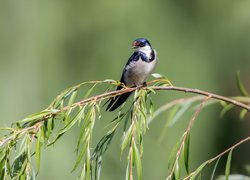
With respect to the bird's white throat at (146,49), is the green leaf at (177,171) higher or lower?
lower

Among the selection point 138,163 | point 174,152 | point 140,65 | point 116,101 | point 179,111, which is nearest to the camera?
point 138,163

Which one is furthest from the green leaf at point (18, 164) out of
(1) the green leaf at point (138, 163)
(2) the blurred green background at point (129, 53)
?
(2) the blurred green background at point (129, 53)

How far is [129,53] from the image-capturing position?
10.3 ft

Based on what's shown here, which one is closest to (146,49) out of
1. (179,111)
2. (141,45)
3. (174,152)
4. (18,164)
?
(141,45)

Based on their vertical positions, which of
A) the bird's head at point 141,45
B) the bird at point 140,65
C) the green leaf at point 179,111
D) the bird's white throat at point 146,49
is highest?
the bird's head at point 141,45

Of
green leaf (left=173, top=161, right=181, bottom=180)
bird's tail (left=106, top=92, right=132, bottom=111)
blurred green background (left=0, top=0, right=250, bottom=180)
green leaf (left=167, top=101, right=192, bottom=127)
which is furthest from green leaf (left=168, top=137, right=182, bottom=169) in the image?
blurred green background (left=0, top=0, right=250, bottom=180)

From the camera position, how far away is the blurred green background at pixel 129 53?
2977mm

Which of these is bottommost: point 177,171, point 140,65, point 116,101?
point 177,171

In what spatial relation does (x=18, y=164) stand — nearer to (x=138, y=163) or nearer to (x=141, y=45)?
(x=138, y=163)

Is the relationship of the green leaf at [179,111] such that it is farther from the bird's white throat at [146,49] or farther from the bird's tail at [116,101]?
the bird's white throat at [146,49]

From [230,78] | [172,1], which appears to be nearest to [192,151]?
[230,78]

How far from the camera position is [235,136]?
3.46 meters

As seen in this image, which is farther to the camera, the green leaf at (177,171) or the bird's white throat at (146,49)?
the bird's white throat at (146,49)

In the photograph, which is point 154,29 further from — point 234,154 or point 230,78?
point 234,154
